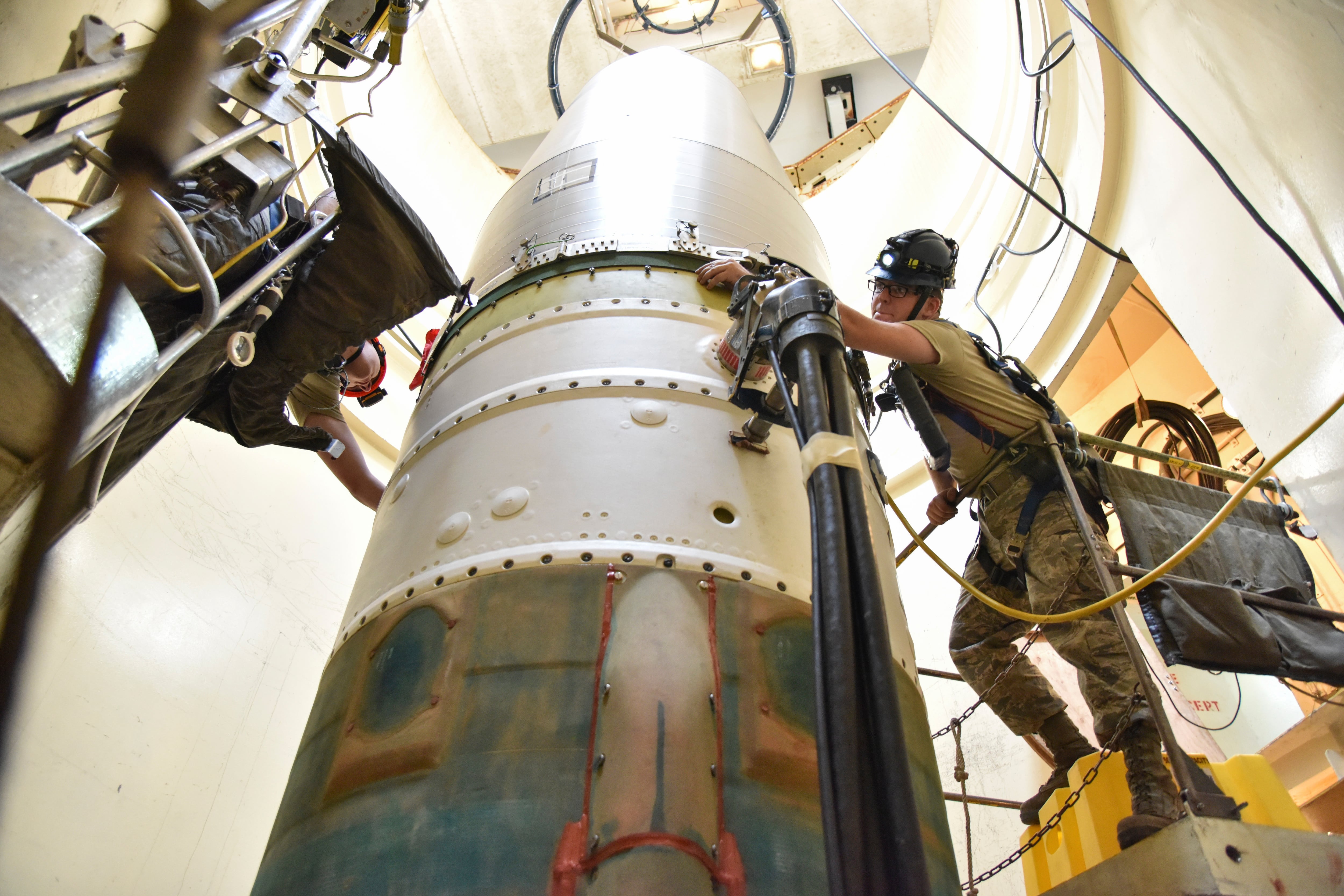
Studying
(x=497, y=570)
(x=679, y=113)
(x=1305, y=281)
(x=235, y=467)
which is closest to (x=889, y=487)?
(x=679, y=113)

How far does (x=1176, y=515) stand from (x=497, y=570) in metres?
2.17

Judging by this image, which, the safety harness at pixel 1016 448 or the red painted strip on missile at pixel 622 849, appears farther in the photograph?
the safety harness at pixel 1016 448

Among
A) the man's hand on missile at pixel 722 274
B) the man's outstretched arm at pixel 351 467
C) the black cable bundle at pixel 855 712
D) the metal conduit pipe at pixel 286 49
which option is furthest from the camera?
the man's outstretched arm at pixel 351 467

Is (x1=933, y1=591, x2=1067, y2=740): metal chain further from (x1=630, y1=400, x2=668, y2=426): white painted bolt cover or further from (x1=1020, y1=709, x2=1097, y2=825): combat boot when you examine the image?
A: (x1=630, y1=400, x2=668, y2=426): white painted bolt cover

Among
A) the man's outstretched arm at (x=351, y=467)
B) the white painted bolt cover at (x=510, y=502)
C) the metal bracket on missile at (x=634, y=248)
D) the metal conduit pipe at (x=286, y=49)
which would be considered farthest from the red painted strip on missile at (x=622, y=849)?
the man's outstretched arm at (x=351, y=467)

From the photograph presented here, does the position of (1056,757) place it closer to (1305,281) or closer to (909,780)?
(1305,281)

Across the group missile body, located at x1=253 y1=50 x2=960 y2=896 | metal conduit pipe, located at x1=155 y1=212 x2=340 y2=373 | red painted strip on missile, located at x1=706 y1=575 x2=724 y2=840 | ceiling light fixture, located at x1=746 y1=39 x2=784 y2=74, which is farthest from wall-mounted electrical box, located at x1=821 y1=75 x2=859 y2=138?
red painted strip on missile, located at x1=706 y1=575 x2=724 y2=840

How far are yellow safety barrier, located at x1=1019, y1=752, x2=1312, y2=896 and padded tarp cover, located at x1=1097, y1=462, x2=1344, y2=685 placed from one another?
0.97 ft

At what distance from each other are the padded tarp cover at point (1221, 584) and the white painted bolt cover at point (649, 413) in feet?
4.49

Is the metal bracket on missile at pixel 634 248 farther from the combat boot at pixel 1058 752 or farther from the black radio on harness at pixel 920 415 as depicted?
the combat boot at pixel 1058 752

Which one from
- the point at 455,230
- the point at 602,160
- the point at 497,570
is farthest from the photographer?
the point at 455,230

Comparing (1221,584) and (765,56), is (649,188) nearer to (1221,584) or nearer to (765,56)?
(1221,584)

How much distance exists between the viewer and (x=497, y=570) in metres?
1.88

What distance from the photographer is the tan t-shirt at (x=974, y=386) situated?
105 inches
